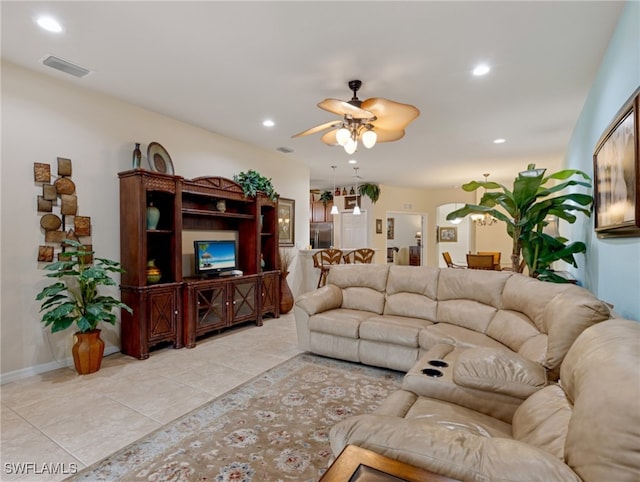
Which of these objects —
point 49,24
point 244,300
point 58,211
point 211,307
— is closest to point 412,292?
Answer: point 244,300

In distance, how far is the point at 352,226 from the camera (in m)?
9.31

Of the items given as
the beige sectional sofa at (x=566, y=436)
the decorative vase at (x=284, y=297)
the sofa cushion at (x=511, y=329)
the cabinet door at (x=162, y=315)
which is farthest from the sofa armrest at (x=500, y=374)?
the decorative vase at (x=284, y=297)

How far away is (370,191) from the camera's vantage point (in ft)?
28.5

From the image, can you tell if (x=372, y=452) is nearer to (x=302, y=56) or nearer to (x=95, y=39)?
(x=302, y=56)

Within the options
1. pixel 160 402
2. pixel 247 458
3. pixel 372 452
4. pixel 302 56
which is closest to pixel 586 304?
pixel 372 452

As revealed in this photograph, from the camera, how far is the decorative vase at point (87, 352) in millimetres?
3031

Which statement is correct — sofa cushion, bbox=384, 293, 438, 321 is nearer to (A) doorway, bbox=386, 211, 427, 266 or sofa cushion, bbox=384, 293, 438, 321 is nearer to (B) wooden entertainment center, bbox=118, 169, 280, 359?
(B) wooden entertainment center, bbox=118, 169, 280, 359

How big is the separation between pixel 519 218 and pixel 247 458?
3.00 metres

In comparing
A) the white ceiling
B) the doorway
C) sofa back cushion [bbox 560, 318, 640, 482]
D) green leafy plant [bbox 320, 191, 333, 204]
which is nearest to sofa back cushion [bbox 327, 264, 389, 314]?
the white ceiling

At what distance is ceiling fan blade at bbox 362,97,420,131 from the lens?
8.54ft

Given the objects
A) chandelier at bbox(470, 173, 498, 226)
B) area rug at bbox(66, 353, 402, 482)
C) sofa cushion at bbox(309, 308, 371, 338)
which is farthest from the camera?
chandelier at bbox(470, 173, 498, 226)

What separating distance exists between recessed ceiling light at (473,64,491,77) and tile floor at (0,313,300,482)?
134 inches

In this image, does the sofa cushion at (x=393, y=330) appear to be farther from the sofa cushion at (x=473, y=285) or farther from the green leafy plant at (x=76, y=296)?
the green leafy plant at (x=76, y=296)

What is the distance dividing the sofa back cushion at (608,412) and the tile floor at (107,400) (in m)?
2.39
